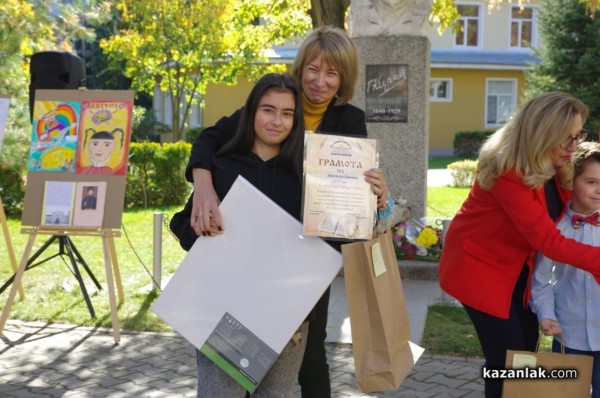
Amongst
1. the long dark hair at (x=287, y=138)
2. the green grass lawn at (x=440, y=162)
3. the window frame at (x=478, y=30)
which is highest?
the window frame at (x=478, y=30)

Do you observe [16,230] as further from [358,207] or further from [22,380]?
[358,207]

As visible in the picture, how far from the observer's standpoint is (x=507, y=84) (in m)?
31.1

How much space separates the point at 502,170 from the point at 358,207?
0.81 metres

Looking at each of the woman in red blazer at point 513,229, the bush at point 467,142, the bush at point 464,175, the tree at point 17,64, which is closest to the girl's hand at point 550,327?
the woman in red blazer at point 513,229

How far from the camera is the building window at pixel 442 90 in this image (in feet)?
100

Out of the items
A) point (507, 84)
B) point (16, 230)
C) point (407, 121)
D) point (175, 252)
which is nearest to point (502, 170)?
point (407, 121)

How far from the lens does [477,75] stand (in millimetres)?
30688

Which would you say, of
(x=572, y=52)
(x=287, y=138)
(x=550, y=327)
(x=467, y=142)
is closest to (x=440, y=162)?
(x=467, y=142)

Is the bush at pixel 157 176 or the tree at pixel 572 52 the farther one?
the tree at pixel 572 52

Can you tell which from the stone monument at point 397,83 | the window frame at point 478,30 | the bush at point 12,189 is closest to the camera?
the stone monument at point 397,83

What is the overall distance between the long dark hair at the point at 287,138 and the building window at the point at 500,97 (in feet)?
96.0

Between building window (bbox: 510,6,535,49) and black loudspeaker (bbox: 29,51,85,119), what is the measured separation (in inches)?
1054

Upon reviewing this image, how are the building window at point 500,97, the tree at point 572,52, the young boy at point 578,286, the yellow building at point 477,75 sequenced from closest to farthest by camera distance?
the young boy at point 578,286
the tree at point 572,52
the yellow building at point 477,75
the building window at point 500,97

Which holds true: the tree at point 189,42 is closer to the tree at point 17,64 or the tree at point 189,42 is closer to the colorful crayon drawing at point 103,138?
the tree at point 17,64
